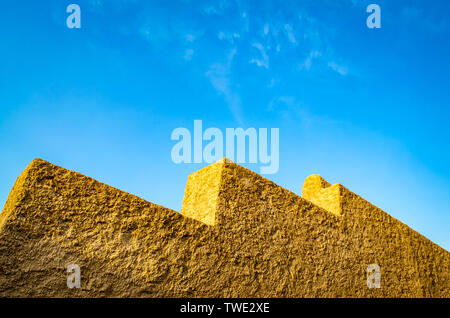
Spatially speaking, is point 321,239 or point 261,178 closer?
point 261,178

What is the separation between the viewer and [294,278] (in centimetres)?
270

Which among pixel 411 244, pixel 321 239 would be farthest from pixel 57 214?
pixel 411 244

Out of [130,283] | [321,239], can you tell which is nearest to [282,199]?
[321,239]

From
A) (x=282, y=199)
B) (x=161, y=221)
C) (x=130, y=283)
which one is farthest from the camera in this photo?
(x=282, y=199)

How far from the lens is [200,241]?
7.47ft

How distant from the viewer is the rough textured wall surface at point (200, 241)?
5.72ft

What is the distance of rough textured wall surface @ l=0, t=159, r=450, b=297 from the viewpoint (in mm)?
1743

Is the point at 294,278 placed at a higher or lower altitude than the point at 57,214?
lower
